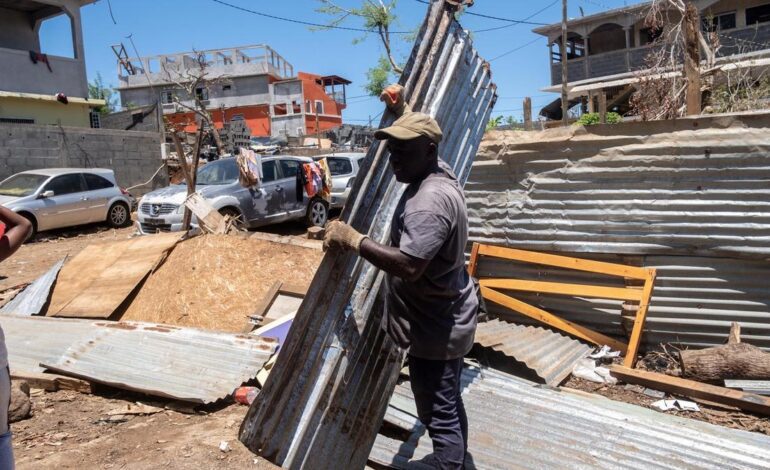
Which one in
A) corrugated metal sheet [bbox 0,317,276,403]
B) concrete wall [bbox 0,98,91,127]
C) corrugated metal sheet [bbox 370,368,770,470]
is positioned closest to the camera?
corrugated metal sheet [bbox 370,368,770,470]

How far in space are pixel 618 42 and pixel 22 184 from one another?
27.1 metres

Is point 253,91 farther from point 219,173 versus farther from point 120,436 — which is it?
point 120,436

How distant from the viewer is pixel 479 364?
4.64 metres

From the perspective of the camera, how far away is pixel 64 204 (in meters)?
13.6

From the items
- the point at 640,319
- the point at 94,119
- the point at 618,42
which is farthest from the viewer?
the point at 618,42

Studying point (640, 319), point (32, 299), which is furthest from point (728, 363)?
point (32, 299)

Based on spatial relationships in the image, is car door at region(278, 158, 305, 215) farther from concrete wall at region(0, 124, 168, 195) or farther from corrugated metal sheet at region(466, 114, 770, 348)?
concrete wall at region(0, 124, 168, 195)

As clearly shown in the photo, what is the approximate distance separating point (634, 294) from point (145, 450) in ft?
12.7

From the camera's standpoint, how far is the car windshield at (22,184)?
1323 cm

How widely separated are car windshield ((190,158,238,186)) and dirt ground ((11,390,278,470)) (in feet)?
23.7

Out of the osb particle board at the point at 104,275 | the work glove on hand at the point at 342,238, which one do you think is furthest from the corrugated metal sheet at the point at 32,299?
the work glove on hand at the point at 342,238

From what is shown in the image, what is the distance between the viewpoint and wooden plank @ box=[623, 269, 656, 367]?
15.5 ft

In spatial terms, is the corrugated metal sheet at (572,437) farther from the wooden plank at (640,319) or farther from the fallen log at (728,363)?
the wooden plank at (640,319)

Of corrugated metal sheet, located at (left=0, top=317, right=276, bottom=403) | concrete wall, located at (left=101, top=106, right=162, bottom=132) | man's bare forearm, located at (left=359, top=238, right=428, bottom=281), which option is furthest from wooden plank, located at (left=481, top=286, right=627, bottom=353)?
concrete wall, located at (left=101, top=106, right=162, bottom=132)
